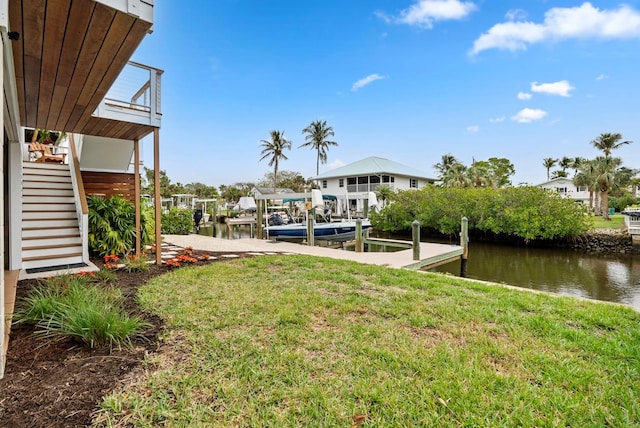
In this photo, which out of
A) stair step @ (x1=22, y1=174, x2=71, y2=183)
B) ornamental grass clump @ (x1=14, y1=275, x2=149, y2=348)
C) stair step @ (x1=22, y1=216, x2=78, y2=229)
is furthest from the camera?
stair step @ (x1=22, y1=174, x2=71, y2=183)

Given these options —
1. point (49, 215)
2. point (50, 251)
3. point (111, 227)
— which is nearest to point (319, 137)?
point (111, 227)

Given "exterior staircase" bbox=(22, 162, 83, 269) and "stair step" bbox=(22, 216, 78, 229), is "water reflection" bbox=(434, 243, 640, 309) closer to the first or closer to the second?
"exterior staircase" bbox=(22, 162, 83, 269)

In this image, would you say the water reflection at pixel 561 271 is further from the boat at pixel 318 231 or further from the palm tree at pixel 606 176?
the palm tree at pixel 606 176

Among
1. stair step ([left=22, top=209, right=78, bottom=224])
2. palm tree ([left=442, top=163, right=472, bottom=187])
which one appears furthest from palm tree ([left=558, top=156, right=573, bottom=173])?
stair step ([left=22, top=209, right=78, bottom=224])

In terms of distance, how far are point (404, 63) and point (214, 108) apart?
11985mm

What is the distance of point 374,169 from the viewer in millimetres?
30656

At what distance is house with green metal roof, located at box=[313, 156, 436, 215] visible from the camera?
3033 centimetres

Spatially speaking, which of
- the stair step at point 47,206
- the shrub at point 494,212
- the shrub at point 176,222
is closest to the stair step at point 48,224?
the stair step at point 47,206

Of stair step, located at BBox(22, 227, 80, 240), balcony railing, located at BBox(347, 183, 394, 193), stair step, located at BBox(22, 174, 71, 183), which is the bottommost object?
stair step, located at BBox(22, 227, 80, 240)

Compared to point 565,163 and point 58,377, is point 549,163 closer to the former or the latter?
point 565,163

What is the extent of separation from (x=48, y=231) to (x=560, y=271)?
1472 centimetres

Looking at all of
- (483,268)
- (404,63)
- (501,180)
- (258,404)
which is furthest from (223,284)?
(501,180)

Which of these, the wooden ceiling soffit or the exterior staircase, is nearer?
the wooden ceiling soffit

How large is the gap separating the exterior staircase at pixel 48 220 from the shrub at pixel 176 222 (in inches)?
366
